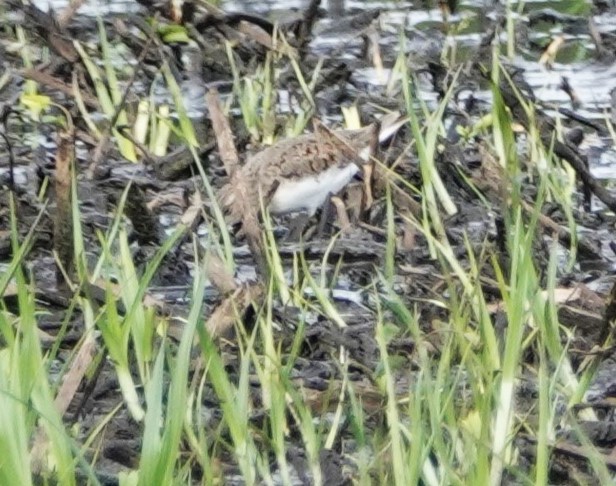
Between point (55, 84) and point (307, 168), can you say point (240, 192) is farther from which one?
point (55, 84)

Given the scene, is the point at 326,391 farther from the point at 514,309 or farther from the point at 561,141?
the point at 561,141

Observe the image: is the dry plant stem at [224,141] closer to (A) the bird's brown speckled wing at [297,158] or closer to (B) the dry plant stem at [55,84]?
(A) the bird's brown speckled wing at [297,158]

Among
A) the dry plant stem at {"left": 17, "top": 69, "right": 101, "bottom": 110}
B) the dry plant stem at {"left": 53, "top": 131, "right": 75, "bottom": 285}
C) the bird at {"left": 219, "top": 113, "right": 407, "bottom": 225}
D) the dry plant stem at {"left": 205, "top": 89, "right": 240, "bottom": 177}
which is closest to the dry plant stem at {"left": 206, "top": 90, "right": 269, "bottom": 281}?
the dry plant stem at {"left": 205, "top": 89, "right": 240, "bottom": 177}

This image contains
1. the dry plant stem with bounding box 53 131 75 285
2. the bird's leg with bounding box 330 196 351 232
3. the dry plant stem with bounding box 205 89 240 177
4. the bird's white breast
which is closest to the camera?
the dry plant stem with bounding box 53 131 75 285

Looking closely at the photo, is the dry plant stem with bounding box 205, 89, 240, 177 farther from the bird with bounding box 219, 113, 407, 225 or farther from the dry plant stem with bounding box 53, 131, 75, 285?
the dry plant stem with bounding box 53, 131, 75, 285

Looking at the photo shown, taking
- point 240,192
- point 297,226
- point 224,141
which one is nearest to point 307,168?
point 297,226

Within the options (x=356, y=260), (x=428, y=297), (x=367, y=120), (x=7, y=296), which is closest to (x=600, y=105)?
(x=367, y=120)
